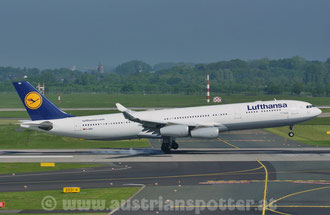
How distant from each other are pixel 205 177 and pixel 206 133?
1381 centimetres

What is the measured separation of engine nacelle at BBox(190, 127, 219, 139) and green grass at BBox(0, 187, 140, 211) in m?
19.5

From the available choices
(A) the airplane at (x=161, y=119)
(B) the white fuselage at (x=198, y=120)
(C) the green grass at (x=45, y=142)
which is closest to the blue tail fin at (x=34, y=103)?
(A) the airplane at (x=161, y=119)

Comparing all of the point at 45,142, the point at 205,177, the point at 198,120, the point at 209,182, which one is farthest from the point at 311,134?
the point at 209,182

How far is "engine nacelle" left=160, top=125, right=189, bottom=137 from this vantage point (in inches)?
2352

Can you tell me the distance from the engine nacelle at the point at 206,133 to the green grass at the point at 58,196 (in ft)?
63.9

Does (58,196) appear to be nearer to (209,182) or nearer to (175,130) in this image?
(209,182)

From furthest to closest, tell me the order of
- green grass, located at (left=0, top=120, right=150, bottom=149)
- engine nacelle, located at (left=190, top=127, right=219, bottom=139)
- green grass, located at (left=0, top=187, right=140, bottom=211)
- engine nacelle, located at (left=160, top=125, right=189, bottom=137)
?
1. green grass, located at (left=0, top=120, right=150, bottom=149)
2. engine nacelle, located at (left=160, top=125, right=189, bottom=137)
3. engine nacelle, located at (left=190, top=127, right=219, bottom=139)
4. green grass, located at (left=0, top=187, right=140, bottom=211)

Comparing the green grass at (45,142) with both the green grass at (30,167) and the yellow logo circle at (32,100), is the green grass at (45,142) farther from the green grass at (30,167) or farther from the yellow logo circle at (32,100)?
the green grass at (30,167)

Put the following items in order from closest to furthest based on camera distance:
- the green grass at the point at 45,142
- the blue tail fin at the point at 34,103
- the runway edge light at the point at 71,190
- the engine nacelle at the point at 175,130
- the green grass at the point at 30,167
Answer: the runway edge light at the point at 71,190 < the green grass at the point at 30,167 < the engine nacelle at the point at 175,130 < the blue tail fin at the point at 34,103 < the green grass at the point at 45,142

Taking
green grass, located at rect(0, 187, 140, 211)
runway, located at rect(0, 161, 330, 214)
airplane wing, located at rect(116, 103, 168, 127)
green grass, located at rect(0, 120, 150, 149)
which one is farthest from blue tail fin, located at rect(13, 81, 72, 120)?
green grass, located at rect(0, 187, 140, 211)

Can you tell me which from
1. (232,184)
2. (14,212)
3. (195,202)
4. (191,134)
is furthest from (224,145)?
(14,212)

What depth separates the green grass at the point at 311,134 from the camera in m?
74.2

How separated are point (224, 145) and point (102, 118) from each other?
56.7 feet

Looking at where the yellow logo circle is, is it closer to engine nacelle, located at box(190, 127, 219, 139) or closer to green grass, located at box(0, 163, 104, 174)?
green grass, located at box(0, 163, 104, 174)
